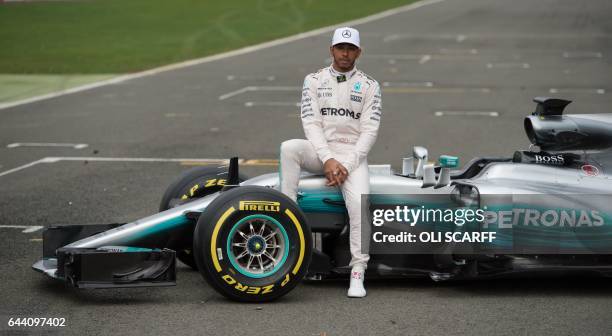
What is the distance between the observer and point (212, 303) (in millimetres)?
6637

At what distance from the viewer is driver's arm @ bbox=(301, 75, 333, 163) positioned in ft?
23.1

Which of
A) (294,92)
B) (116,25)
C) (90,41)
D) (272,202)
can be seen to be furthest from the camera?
(116,25)

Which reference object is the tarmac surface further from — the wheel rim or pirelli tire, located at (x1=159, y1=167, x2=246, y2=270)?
pirelli tire, located at (x1=159, y1=167, x2=246, y2=270)

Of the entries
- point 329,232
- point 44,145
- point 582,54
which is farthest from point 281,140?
point 582,54

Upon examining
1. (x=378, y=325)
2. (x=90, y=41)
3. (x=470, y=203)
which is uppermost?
(x=90, y=41)

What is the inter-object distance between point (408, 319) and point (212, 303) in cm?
123

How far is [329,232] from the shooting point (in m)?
7.09

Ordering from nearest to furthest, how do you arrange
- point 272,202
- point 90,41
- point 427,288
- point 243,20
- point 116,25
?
1. point 272,202
2. point 427,288
3. point 90,41
4. point 116,25
5. point 243,20

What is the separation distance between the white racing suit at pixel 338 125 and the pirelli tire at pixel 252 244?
0.44 meters

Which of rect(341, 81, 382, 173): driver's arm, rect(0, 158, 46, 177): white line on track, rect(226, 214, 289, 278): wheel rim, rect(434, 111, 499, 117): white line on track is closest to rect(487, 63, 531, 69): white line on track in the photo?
rect(434, 111, 499, 117): white line on track

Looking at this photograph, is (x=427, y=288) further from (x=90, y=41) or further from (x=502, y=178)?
(x=90, y=41)

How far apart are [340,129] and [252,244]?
1080mm

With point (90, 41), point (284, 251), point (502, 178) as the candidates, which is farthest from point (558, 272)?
point (90, 41)

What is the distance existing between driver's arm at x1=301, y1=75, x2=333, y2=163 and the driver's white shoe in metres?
0.76
